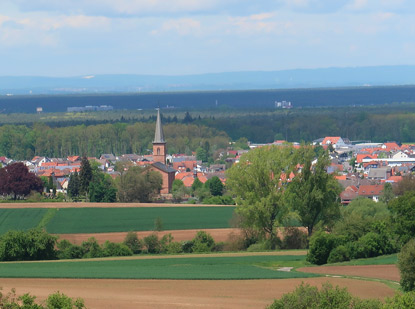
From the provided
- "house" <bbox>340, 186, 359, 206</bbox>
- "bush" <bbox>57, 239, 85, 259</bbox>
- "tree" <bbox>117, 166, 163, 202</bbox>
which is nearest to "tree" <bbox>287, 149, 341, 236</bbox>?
"bush" <bbox>57, 239, 85, 259</bbox>

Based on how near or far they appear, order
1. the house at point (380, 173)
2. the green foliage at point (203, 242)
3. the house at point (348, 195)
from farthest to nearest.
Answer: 1. the house at point (380, 173)
2. the house at point (348, 195)
3. the green foliage at point (203, 242)

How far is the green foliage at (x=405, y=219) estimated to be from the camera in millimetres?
48281

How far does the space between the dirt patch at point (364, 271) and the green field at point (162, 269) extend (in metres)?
1.77

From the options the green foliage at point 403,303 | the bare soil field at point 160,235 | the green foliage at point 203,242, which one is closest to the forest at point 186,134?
the bare soil field at point 160,235

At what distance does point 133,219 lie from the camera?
68562mm

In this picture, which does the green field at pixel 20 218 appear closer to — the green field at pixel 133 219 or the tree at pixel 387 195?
the green field at pixel 133 219

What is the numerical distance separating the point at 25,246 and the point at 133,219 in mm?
17496

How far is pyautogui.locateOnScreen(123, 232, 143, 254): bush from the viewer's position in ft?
185

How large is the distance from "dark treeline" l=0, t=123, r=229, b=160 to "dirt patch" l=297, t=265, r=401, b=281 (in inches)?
3977

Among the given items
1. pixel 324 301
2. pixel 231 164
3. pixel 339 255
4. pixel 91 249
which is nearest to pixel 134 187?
pixel 91 249

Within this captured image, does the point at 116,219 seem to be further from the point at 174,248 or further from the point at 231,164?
the point at 231,164

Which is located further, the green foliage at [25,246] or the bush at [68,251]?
the bush at [68,251]

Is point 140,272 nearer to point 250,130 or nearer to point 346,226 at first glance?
point 346,226

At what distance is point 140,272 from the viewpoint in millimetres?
42156
